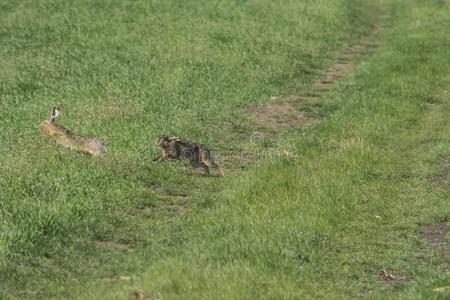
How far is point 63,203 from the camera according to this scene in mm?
10273

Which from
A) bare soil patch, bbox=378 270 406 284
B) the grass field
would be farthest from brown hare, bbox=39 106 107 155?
bare soil patch, bbox=378 270 406 284

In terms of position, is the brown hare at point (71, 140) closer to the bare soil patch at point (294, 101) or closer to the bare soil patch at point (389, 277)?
the bare soil patch at point (294, 101)

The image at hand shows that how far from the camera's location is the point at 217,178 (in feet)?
40.9

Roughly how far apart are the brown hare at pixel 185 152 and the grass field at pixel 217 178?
209 mm

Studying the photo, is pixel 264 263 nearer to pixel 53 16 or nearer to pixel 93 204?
pixel 93 204

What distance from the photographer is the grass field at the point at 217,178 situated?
27.7 feet

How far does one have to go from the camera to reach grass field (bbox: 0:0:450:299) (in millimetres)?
8430

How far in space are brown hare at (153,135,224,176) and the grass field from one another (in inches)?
8.2


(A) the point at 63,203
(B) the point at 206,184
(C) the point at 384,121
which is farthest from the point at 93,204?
(C) the point at 384,121

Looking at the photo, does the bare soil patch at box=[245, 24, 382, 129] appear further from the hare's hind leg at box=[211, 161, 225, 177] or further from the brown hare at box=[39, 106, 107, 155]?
the brown hare at box=[39, 106, 107, 155]

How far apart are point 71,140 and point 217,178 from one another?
7.30 feet

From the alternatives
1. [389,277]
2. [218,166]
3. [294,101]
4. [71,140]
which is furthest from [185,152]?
[294,101]

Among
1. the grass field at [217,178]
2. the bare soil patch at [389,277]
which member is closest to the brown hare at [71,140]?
the grass field at [217,178]

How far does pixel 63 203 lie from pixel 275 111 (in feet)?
25.3
